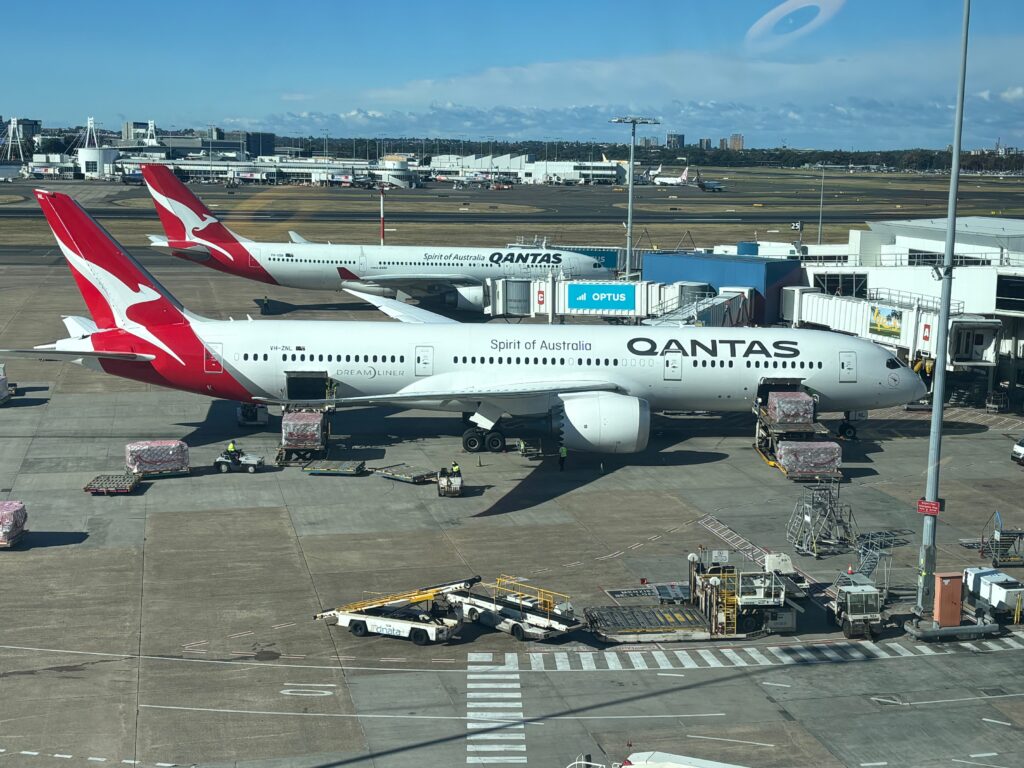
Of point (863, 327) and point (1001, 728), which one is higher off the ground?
point (863, 327)

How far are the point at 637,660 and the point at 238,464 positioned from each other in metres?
20.6

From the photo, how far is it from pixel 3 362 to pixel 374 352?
27.8m

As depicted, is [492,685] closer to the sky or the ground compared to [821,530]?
closer to the ground

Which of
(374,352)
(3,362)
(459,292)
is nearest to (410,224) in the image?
(459,292)

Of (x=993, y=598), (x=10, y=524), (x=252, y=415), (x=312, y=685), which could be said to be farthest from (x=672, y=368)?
(x=10, y=524)

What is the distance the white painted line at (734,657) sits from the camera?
26719 mm

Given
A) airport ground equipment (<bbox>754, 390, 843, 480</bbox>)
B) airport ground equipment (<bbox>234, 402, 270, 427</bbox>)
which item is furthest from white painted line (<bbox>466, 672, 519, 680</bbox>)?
airport ground equipment (<bbox>234, 402, 270, 427</bbox>)

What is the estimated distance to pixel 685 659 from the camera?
27062 millimetres

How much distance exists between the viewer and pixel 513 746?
73.3ft

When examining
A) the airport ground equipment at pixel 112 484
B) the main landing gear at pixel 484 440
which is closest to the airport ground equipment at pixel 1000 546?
the main landing gear at pixel 484 440

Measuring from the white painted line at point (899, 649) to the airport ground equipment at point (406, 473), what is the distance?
60.9 ft

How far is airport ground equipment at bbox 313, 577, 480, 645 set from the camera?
Result: 27.4m

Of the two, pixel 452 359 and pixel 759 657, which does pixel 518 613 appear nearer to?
pixel 759 657

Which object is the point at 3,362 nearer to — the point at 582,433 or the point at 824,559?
the point at 582,433
